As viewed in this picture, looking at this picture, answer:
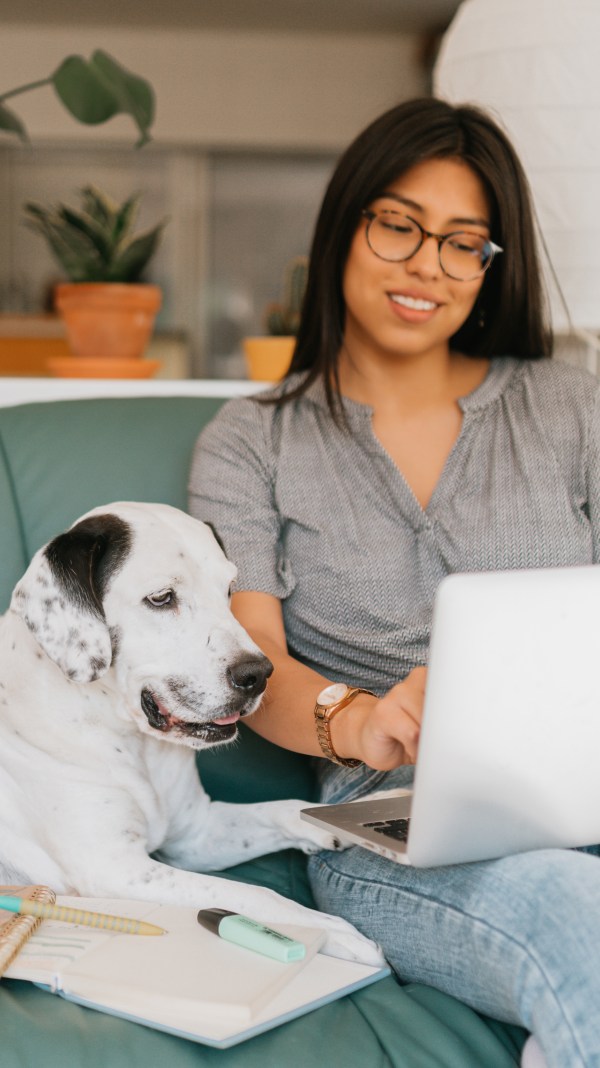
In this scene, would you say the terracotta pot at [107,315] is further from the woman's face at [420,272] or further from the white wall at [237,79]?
the white wall at [237,79]

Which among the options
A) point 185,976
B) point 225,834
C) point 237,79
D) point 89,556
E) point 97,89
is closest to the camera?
point 185,976

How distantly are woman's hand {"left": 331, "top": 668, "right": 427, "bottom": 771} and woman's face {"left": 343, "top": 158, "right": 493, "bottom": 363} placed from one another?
1.99ft

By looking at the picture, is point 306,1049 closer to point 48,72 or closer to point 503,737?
point 503,737

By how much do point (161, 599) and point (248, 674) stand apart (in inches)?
5.4

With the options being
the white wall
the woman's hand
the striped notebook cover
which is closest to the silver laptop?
the woman's hand

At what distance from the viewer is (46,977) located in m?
1.04

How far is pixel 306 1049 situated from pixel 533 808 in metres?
0.30

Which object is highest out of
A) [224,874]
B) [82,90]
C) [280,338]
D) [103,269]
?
[82,90]

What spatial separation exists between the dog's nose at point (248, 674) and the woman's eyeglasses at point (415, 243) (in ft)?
2.11

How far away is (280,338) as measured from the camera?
7.35ft

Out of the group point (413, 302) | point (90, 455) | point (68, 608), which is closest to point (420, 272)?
point (413, 302)

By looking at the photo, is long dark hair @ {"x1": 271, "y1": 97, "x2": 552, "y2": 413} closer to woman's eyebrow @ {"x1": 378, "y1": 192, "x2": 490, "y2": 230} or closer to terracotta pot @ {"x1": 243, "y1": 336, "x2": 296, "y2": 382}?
woman's eyebrow @ {"x1": 378, "y1": 192, "x2": 490, "y2": 230}

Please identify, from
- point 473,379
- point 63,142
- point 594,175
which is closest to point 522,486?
point 473,379

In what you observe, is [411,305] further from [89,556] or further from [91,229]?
[91,229]
